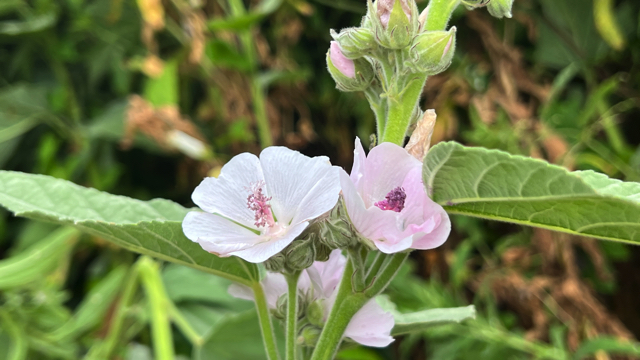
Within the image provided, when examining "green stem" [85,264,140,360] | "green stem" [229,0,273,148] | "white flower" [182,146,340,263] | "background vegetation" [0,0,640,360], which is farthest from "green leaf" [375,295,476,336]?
"green stem" [229,0,273,148]

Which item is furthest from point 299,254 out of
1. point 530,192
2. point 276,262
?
point 530,192

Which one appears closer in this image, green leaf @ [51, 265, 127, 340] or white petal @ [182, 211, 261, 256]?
white petal @ [182, 211, 261, 256]

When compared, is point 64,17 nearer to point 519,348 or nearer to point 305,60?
point 305,60

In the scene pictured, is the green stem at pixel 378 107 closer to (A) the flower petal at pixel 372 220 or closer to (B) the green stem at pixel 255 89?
(A) the flower petal at pixel 372 220

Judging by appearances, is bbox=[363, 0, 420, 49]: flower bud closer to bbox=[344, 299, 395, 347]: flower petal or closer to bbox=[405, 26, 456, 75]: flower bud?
bbox=[405, 26, 456, 75]: flower bud

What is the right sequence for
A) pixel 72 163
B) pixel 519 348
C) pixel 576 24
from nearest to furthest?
pixel 519 348, pixel 576 24, pixel 72 163

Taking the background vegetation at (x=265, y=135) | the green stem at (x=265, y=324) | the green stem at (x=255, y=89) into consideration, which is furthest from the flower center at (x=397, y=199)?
the green stem at (x=255, y=89)

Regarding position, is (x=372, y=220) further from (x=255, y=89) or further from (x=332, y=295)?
(x=255, y=89)

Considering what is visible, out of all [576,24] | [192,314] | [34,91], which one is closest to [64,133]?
[34,91]
